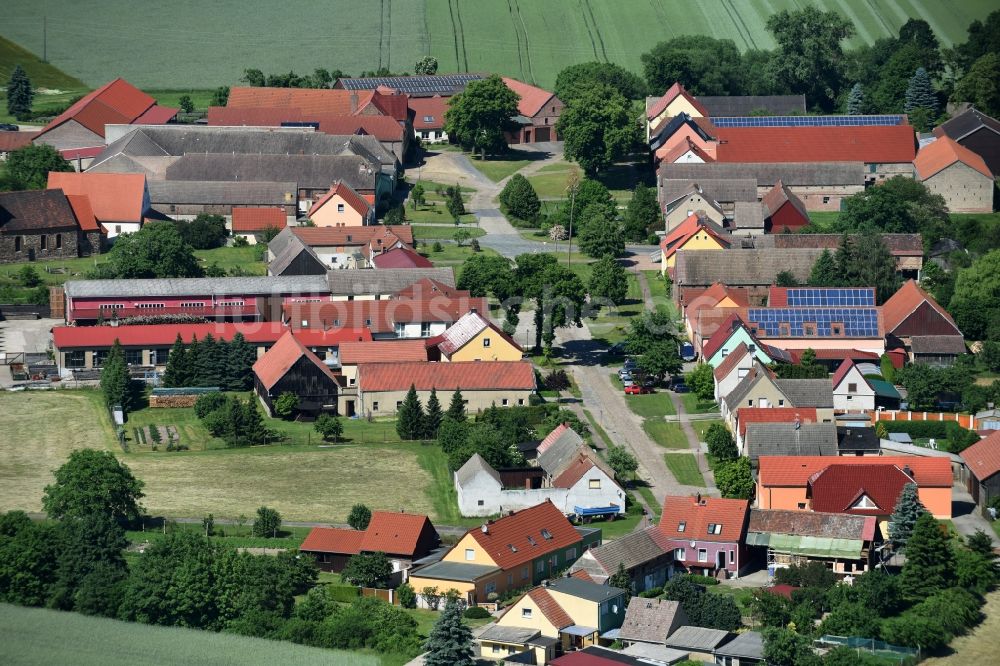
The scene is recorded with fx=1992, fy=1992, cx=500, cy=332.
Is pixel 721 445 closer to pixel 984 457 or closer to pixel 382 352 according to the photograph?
pixel 984 457

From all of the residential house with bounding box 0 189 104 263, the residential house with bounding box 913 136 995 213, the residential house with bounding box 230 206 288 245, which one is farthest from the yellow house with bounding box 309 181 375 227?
the residential house with bounding box 913 136 995 213

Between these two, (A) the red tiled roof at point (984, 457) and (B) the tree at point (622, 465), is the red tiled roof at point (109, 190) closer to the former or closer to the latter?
(B) the tree at point (622, 465)

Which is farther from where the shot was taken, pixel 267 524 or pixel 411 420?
pixel 411 420

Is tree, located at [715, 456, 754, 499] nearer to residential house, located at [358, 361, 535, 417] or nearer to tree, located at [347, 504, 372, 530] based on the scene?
residential house, located at [358, 361, 535, 417]

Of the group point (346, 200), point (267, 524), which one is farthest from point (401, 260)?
point (267, 524)

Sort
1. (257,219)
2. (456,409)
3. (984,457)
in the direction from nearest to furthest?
1. (984,457)
2. (456,409)
3. (257,219)

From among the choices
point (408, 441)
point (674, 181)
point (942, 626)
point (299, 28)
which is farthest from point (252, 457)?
point (299, 28)
